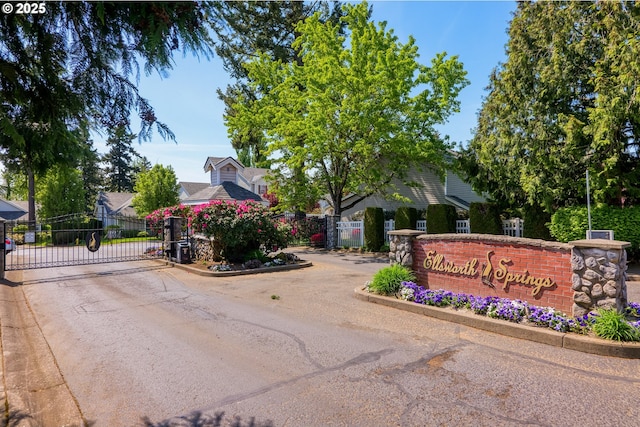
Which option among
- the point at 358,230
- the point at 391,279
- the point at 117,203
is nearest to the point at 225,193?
the point at 358,230

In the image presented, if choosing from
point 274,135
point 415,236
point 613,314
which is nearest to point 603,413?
point 613,314

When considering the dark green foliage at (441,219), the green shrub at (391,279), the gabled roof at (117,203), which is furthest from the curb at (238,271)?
the gabled roof at (117,203)

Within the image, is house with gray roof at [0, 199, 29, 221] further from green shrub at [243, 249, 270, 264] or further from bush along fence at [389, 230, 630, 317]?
bush along fence at [389, 230, 630, 317]

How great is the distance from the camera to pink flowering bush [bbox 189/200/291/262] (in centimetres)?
1223

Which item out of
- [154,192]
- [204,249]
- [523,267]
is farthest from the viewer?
[154,192]

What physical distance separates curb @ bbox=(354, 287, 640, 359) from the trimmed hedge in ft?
27.4

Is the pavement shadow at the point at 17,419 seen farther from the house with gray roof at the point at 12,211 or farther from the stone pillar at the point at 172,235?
the house with gray roof at the point at 12,211

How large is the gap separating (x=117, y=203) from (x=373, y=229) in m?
37.4

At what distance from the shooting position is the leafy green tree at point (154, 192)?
31.3m

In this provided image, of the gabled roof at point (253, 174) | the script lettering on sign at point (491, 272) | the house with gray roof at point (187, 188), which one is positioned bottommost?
the script lettering on sign at point (491, 272)

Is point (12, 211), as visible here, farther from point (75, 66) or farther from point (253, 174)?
point (75, 66)

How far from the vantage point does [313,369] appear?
14.8ft

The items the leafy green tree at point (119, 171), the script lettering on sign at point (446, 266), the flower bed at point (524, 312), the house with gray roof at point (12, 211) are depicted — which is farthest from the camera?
the leafy green tree at point (119, 171)

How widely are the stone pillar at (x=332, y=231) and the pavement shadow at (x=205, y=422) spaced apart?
55.3 feet
